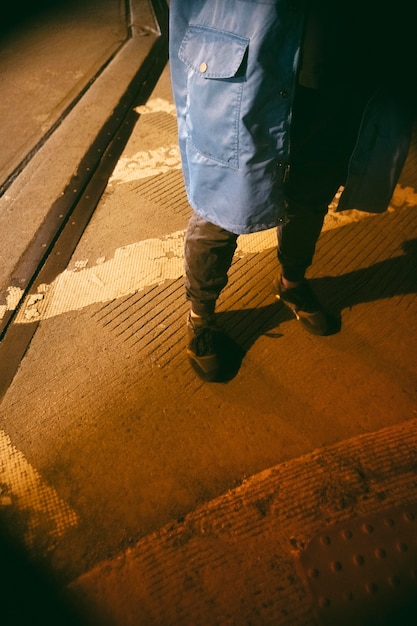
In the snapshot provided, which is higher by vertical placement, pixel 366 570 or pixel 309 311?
pixel 309 311

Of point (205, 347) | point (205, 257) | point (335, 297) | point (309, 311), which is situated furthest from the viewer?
point (335, 297)

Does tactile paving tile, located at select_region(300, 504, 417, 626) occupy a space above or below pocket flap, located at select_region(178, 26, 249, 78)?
below

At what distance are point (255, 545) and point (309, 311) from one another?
1.15m

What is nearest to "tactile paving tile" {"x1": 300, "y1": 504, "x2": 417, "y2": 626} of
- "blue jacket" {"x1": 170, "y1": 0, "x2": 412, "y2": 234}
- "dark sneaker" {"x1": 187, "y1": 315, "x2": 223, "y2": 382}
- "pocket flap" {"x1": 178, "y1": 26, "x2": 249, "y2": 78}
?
"dark sneaker" {"x1": 187, "y1": 315, "x2": 223, "y2": 382}

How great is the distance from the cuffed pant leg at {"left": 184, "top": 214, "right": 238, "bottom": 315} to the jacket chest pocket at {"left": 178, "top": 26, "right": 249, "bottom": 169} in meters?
0.31

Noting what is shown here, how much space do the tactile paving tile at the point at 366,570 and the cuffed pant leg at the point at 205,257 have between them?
109 cm

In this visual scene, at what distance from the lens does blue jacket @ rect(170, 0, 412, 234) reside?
0.97m

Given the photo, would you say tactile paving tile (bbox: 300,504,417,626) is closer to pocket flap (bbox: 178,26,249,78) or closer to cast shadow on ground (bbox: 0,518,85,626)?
cast shadow on ground (bbox: 0,518,85,626)

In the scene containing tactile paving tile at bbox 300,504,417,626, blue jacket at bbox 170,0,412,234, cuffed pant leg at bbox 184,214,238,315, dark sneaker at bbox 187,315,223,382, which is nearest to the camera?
blue jacket at bbox 170,0,412,234

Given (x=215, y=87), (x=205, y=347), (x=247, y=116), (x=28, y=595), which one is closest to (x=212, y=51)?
(x=215, y=87)

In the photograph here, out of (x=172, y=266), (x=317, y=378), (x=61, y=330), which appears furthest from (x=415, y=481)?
(x=61, y=330)

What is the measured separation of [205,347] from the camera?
181cm

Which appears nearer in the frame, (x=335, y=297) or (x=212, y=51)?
(x=212, y=51)

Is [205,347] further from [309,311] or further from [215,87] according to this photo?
[215,87]
